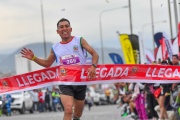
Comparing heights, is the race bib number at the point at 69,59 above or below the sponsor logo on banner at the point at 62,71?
above

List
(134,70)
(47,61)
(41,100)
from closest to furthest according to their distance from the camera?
(47,61)
(134,70)
(41,100)

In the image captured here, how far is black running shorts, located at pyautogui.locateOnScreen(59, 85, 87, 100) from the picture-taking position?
1044cm

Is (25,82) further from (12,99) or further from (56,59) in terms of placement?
(12,99)

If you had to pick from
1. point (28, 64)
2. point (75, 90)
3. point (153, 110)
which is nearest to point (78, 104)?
point (75, 90)

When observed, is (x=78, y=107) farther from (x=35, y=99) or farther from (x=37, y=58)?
(x=35, y=99)

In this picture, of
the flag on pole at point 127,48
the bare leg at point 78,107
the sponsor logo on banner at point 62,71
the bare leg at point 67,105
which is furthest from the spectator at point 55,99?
the bare leg at point 67,105

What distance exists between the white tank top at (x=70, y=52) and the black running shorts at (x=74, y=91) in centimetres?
40

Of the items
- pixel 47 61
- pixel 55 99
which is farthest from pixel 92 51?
pixel 55 99

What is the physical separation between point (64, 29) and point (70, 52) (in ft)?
1.30

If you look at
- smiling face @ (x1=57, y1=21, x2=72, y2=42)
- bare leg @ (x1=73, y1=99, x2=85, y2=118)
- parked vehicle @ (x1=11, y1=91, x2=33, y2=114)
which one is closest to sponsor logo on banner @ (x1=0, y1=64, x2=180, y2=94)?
bare leg @ (x1=73, y1=99, x2=85, y2=118)

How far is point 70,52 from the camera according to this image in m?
10.5

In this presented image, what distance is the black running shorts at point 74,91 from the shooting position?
34.2 feet

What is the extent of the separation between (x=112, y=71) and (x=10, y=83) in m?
1.94

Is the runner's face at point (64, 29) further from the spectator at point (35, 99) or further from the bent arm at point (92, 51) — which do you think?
the spectator at point (35, 99)
